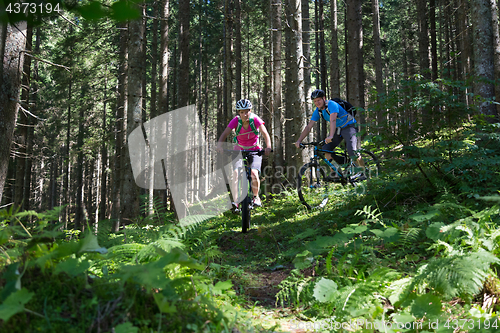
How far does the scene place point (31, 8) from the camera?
1.66 metres

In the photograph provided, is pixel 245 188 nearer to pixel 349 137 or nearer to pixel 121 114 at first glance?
pixel 349 137

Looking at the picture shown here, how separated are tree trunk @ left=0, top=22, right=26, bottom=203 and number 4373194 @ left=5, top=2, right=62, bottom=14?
4078 mm

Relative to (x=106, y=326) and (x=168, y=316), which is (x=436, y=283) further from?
(x=106, y=326)

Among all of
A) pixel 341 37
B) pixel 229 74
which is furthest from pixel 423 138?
pixel 341 37

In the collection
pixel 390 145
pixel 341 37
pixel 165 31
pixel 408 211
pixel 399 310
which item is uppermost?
pixel 341 37

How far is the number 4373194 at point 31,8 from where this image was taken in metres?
1.58

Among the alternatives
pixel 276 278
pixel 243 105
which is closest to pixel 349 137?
pixel 243 105

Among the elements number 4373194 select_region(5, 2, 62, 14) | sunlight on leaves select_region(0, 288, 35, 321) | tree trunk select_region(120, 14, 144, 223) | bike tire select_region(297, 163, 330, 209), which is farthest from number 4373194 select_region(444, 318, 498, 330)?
tree trunk select_region(120, 14, 144, 223)

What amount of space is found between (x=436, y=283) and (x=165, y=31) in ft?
42.1

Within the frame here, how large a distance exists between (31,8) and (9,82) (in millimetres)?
4294

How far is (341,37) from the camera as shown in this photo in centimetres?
2611

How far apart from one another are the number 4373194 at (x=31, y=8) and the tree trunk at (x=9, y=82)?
408 cm

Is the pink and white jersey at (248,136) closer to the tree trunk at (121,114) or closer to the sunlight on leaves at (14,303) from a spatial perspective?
the sunlight on leaves at (14,303)

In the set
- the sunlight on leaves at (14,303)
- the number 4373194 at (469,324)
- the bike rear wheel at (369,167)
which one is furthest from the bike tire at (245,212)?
the sunlight on leaves at (14,303)
